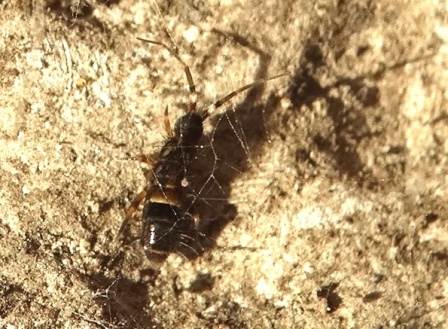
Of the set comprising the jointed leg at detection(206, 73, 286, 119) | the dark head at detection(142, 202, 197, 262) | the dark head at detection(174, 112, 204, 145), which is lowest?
the dark head at detection(142, 202, 197, 262)

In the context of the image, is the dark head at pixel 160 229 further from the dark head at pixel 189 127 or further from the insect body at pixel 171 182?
the dark head at pixel 189 127

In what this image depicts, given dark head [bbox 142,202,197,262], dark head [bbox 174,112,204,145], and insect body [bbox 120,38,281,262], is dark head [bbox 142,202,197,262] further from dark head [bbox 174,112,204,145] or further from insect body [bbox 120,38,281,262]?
dark head [bbox 174,112,204,145]

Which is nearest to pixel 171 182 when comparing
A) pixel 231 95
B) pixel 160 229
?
pixel 160 229

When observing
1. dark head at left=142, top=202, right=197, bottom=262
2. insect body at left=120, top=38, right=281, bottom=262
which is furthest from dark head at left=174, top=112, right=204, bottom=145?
dark head at left=142, top=202, right=197, bottom=262

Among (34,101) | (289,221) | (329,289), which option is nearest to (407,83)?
(289,221)

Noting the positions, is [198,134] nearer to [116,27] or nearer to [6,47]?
[116,27]

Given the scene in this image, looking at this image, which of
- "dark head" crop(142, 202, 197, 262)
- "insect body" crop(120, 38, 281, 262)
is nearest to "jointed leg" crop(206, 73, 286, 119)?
"insect body" crop(120, 38, 281, 262)

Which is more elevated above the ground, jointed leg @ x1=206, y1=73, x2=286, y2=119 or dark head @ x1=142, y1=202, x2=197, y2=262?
jointed leg @ x1=206, y1=73, x2=286, y2=119
